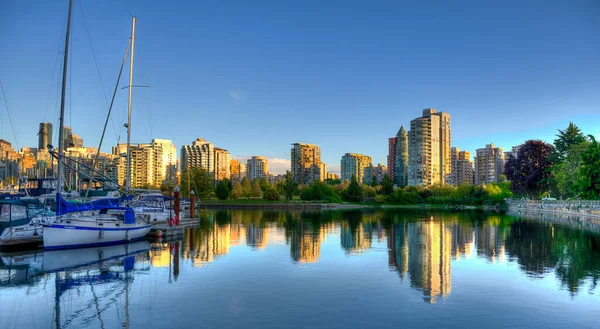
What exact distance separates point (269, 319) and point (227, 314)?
1543 millimetres

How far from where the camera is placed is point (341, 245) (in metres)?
34.3

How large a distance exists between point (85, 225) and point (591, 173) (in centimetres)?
6712

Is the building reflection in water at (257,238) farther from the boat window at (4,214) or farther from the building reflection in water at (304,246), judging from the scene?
the boat window at (4,214)

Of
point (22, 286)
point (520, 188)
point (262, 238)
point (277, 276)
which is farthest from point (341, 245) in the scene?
point (520, 188)

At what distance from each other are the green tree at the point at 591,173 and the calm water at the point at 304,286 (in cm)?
3644

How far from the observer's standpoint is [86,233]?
1201 inches

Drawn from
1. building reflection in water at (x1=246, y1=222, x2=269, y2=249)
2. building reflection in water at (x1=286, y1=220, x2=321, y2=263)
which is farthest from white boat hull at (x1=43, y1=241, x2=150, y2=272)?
building reflection in water at (x1=286, y1=220, x2=321, y2=263)

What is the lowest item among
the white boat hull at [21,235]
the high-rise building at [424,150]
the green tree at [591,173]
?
the white boat hull at [21,235]

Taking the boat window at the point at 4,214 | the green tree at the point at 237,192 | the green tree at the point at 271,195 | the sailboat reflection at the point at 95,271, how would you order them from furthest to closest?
the green tree at the point at 237,192
the green tree at the point at 271,195
the boat window at the point at 4,214
the sailboat reflection at the point at 95,271

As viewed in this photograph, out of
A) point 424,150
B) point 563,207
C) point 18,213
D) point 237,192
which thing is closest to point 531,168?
point 563,207

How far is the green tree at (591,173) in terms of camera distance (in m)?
63.4

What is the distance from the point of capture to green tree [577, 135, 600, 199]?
2495 inches

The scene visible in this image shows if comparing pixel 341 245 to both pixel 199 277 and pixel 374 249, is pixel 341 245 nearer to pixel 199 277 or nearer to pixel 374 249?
pixel 374 249

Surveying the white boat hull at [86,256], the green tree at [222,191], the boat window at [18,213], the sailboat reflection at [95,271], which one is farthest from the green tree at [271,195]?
the sailboat reflection at [95,271]
